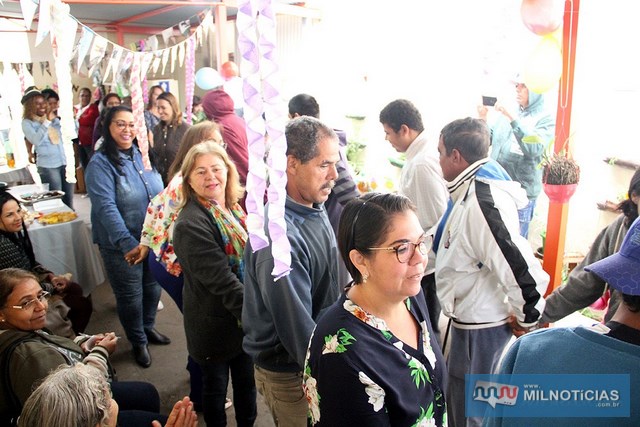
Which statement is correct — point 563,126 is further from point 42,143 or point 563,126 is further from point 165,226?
point 42,143

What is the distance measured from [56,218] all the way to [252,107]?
10.3 ft

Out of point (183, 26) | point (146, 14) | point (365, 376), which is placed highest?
point (146, 14)

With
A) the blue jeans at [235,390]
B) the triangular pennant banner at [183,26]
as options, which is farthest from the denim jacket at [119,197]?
the triangular pennant banner at [183,26]

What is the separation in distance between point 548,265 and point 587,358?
225cm

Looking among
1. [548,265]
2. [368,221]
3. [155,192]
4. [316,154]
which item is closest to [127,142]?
[155,192]

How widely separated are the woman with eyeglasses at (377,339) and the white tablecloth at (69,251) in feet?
9.61

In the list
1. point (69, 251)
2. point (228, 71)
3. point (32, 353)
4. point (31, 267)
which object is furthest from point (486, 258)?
point (228, 71)

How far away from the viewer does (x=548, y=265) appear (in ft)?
9.71

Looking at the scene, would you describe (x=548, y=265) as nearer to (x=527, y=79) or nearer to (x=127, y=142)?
(x=527, y=79)

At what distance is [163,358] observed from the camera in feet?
10.3

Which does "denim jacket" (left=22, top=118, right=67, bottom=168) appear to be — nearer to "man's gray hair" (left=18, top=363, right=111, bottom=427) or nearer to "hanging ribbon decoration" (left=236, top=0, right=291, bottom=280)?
"man's gray hair" (left=18, top=363, right=111, bottom=427)

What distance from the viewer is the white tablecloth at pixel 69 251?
3383mm

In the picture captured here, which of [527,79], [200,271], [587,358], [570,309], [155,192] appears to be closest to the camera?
[587,358]

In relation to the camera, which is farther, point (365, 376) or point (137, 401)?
point (137, 401)
